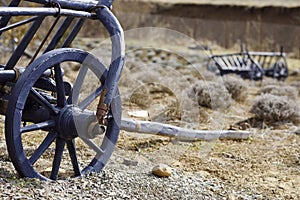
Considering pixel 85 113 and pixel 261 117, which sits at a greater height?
pixel 85 113

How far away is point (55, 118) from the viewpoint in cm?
368

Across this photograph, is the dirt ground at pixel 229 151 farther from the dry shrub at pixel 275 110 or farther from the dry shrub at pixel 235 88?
the dry shrub at pixel 235 88

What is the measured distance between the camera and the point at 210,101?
8422 mm

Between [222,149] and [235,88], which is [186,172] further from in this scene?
[235,88]

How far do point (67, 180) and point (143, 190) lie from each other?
59 centimetres

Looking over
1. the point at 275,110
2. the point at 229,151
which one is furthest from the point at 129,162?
the point at 275,110

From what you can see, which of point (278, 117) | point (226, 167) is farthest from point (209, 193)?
point (278, 117)

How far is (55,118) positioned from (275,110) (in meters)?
4.79

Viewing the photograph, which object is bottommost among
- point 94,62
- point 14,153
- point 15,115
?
point 14,153

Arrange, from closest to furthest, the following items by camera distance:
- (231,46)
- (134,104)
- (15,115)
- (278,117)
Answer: (15,115)
(134,104)
(278,117)
(231,46)

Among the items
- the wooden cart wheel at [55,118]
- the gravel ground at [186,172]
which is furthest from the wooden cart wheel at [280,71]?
the wooden cart wheel at [55,118]

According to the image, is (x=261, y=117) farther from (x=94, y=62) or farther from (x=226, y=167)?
(x=94, y=62)

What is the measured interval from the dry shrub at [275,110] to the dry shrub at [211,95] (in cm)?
66

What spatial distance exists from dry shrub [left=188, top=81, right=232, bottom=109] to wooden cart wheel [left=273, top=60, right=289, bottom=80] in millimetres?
7601
